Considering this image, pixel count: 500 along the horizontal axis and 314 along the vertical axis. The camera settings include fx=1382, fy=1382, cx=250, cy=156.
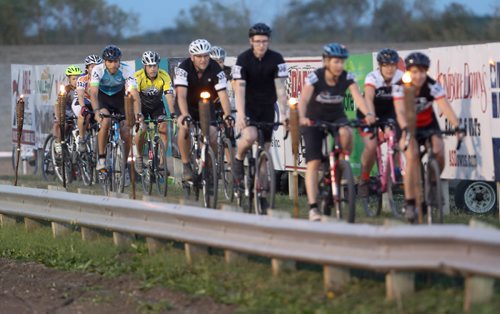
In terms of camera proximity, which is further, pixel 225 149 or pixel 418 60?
pixel 225 149

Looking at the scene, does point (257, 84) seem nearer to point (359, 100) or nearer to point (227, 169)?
point (359, 100)

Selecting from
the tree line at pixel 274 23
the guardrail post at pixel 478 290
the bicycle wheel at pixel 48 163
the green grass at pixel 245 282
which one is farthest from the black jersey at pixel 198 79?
the tree line at pixel 274 23

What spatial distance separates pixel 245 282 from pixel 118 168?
692 centimetres

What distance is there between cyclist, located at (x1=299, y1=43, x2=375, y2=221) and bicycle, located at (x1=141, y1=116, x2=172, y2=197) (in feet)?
15.9

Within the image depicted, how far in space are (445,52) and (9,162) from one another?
22813 millimetres

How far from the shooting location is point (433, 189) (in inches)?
488

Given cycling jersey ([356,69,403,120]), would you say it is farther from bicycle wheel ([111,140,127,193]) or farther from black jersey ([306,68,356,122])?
bicycle wheel ([111,140,127,193])

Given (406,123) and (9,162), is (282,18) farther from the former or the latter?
(406,123)

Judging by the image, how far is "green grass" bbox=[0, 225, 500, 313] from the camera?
10242 millimetres

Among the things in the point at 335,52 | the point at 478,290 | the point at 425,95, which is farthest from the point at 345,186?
the point at 478,290

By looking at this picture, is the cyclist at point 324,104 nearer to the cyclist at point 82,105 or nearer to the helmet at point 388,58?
the helmet at point 388,58

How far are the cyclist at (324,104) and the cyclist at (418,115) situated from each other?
1.51ft

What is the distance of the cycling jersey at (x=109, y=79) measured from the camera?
17734 mm

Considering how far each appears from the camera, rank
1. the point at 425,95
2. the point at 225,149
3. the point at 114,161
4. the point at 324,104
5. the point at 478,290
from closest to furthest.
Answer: the point at 478,290 < the point at 425,95 < the point at 324,104 < the point at 225,149 < the point at 114,161
